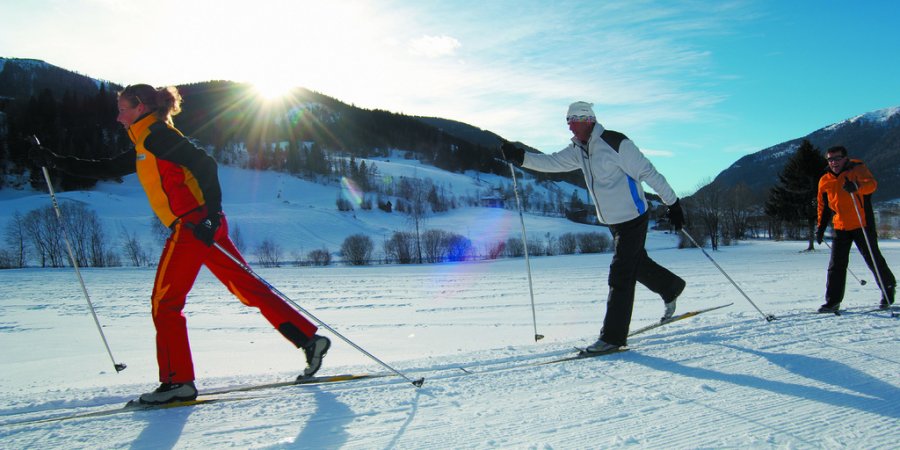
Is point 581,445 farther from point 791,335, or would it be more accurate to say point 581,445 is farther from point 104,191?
point 104,191

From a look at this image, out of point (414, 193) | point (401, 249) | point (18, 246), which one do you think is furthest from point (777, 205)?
point (414, 193)

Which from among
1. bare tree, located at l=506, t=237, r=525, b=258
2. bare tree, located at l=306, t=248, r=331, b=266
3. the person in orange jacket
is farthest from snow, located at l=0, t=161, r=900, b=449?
bare tree, located at l=506, t=237, r=525, b=258

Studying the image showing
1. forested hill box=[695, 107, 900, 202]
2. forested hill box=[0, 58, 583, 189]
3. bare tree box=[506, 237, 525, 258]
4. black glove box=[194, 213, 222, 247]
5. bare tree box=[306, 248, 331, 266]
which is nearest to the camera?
black glove box=[194, 213, 222, 247]

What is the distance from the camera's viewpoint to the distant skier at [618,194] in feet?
11.1

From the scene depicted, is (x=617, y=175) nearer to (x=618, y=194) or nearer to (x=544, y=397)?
(x=618, y=194)

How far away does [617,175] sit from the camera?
348 cm

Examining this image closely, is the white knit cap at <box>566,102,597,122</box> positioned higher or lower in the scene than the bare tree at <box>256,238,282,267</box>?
higher

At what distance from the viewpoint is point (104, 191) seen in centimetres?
6269

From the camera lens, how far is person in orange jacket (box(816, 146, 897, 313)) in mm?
4805

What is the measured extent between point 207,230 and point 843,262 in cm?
605

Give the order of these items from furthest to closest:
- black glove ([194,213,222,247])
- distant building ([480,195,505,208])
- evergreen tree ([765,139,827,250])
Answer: distant building ([480,195,505,208])
evergreen tree ([765,139,827,250])
black glove ([194,213,222,247])

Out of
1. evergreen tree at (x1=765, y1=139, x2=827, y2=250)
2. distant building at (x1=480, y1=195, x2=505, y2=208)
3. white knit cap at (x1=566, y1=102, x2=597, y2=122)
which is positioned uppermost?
distant building at (x1=480, y1=195, x2=505, y2=208)

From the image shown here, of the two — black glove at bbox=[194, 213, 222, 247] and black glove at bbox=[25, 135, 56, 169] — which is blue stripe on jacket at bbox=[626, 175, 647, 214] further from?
black glove at bbox=[25, 135, 56, 169]

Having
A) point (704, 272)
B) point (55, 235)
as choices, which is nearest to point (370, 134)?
point (55, 235)
